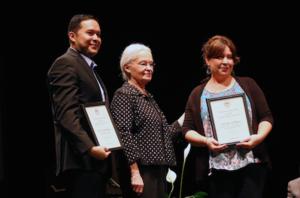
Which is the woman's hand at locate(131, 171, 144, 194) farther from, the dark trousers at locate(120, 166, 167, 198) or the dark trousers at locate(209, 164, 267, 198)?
the dark trousers at locate(209, 164, 267, 198)

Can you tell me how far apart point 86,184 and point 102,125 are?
0.30 m

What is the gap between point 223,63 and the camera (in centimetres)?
347

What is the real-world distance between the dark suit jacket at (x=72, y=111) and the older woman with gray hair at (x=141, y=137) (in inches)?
8.0

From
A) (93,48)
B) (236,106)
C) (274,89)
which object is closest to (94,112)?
(93,48)

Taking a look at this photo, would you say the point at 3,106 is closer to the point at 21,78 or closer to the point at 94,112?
the point at 21,78

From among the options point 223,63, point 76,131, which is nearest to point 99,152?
point 76,131

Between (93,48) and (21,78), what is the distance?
2226 mm

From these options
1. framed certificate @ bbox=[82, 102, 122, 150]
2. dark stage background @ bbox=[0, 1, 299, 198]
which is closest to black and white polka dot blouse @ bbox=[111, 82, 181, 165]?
framed certificate @ bbox=[82, 102, 122, 150]

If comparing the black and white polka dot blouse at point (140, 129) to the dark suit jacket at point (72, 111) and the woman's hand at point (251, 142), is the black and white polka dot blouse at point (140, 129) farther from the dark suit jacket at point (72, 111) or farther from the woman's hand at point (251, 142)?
the woman's hand at point (251, 142)

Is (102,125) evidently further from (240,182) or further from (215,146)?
(240,182)

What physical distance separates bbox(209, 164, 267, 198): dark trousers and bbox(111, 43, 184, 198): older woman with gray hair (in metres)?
0.28

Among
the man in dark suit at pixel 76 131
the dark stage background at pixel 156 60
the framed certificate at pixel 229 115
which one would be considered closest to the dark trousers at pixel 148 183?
the man in dark suit at pixel 76 131

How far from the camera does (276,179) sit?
18.1ft

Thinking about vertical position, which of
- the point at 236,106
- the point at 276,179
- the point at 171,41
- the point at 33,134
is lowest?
the point at 276,179
